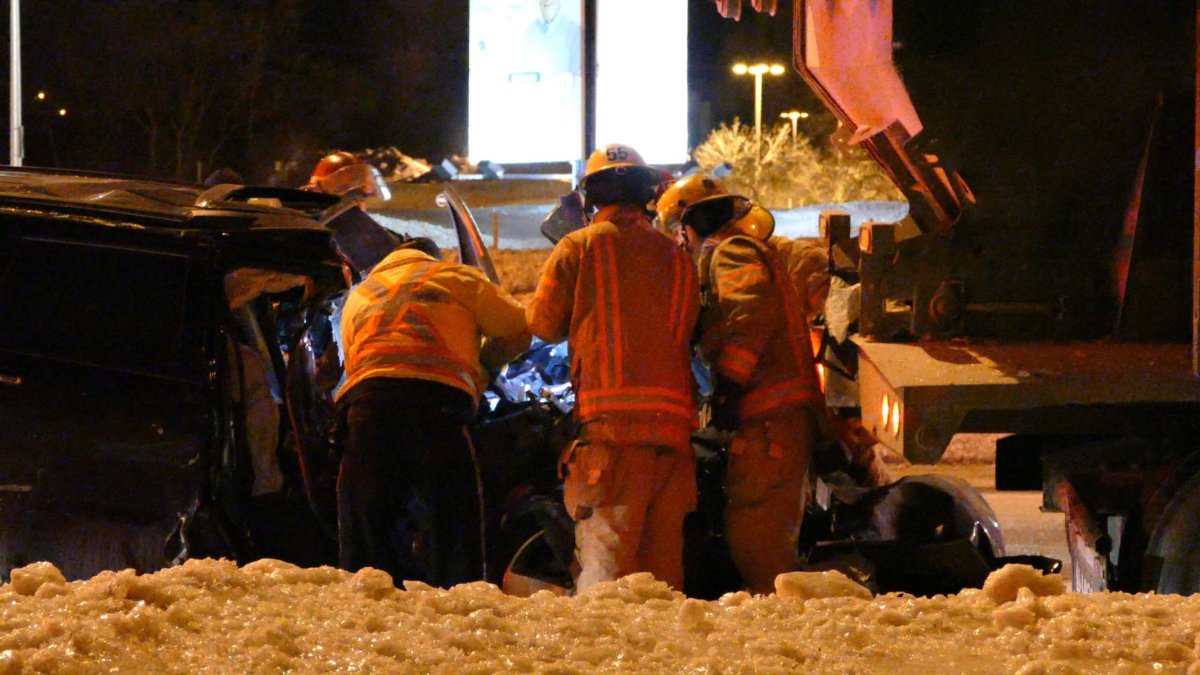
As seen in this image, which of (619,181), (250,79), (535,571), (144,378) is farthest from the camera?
(250,79)

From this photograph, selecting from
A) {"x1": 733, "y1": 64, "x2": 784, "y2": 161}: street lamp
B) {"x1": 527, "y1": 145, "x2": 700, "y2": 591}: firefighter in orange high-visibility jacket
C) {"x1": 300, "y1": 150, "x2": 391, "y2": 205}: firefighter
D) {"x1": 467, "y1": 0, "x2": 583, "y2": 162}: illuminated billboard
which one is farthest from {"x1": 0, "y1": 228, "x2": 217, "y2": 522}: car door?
{"x1": 733, "y1": 64, "x2": 784, "y2": 161}: street lamp

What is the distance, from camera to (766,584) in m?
5.20

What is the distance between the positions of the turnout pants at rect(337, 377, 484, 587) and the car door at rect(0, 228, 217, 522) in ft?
1.75

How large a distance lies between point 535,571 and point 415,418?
2.59 ft

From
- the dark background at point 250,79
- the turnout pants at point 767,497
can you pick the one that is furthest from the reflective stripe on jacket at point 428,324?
the dark background at point 250,79

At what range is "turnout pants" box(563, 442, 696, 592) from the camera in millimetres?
4945

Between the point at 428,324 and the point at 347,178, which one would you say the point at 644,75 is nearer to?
the point at 347,178

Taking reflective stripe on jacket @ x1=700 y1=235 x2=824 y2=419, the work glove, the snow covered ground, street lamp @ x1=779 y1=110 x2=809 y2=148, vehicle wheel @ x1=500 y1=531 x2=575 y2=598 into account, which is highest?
reflective stripe on jacket @ x1=700 y1=235 x2=824 y2=419

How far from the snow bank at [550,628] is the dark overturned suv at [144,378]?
6.90 ft

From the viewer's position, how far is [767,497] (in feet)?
17.0

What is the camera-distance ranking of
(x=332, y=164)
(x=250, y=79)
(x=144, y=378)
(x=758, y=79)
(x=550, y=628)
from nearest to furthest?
(x=550, y=628) → (x=144, y=378) → (x=332, y=164) → (x=758, y=79) → (x=250, y=79)

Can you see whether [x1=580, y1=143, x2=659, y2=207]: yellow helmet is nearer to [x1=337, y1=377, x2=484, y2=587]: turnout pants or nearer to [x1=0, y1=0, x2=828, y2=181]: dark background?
[x1=337, y1=377, x2=484, y2=587]: turnout pants

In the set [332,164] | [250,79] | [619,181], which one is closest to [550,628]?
[619,181]

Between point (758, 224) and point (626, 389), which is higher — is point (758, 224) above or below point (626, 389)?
above
